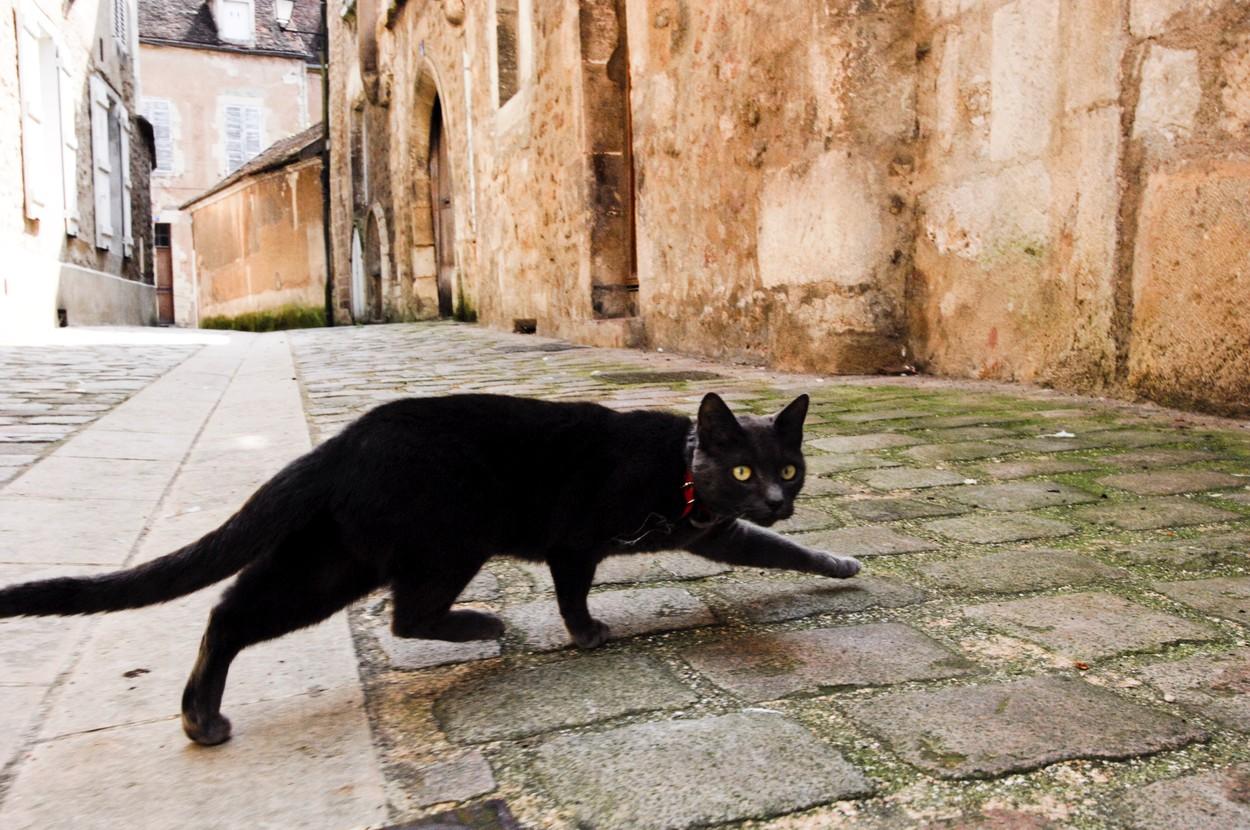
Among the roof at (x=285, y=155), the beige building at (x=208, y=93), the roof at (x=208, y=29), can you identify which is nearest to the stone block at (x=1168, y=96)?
the roof at (x=285, y=155)

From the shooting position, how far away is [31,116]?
10.8 metres

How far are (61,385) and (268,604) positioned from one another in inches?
181

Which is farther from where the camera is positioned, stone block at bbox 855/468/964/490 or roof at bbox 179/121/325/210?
roof at bbox 179/121/325/210

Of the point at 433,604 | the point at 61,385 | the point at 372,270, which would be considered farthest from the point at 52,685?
the point at 372,270

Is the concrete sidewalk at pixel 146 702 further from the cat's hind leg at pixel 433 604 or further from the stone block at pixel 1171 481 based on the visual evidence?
the stone block at pixel 1171 481

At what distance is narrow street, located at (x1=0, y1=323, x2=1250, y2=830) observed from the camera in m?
1.19

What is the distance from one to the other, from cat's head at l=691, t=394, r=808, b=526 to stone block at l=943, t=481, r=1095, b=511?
38.9 inches

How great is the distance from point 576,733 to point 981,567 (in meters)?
1.13

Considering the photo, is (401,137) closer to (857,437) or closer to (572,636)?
(857,437)

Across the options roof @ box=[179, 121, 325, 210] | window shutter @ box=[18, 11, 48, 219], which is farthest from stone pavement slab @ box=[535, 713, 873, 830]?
roof @ box=[179, 121, 325, 210]

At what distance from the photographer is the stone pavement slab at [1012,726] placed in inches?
50.0

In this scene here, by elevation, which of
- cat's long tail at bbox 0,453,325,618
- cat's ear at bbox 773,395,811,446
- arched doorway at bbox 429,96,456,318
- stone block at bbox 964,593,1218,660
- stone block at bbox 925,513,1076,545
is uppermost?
arched doorway at bbox 429,96,456,318

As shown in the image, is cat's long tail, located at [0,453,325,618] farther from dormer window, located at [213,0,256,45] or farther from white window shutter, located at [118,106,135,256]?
dormer window, located at [213,0,256,45]

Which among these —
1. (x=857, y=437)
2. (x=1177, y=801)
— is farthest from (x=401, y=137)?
(x=1177, y=801)
